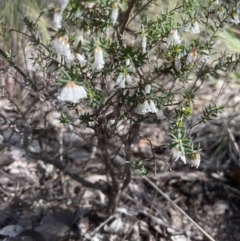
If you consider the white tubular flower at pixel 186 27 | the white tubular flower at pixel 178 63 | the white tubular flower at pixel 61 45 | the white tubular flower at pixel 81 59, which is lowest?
the white tubular flower at pixel 61 45

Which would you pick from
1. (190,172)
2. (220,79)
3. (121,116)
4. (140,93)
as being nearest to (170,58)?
(140,93)

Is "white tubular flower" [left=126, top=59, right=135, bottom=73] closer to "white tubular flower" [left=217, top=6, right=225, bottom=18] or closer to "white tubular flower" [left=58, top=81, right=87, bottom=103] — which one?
"white tubular flower" [left=58, top=81, right=87, bottom=103]

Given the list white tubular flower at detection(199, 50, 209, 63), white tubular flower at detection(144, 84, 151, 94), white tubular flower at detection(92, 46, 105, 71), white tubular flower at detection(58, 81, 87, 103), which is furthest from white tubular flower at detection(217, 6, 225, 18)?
white tubular flower at detection(58, 81, 87, 103)

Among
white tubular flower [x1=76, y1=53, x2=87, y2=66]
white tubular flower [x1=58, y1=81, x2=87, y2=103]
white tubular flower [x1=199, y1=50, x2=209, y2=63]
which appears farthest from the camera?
white tubular flower [x1=199, y1=50, x2=209, y2=63]

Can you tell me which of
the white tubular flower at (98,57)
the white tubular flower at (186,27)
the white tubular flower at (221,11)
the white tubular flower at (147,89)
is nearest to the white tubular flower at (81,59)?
the white tubular flower at (98,57)

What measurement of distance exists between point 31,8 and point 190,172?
1.11 metres

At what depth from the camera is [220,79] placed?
3.51 m

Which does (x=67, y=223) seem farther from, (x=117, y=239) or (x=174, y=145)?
(x=174, y=145)

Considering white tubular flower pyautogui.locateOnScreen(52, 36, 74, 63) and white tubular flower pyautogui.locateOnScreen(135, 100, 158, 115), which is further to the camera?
white tubular flower pyautogui.locateOnScreen(135, 100, 158, 115)

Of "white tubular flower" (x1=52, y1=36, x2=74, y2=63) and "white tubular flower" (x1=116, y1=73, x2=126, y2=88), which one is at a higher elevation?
"white tubular flower" (x1=116, y1=73, x2=126, y2=88)

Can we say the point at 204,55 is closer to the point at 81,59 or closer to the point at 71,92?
the point at 81,59

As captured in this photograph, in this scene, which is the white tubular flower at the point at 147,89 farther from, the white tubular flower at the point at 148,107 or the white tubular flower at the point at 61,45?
the white tubular flower at the point at 61,45

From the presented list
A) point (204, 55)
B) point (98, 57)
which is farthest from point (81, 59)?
point (204, 55)

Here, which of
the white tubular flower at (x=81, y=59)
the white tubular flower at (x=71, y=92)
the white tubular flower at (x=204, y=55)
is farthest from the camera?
the white tubular flower at (x=204, y=55)
